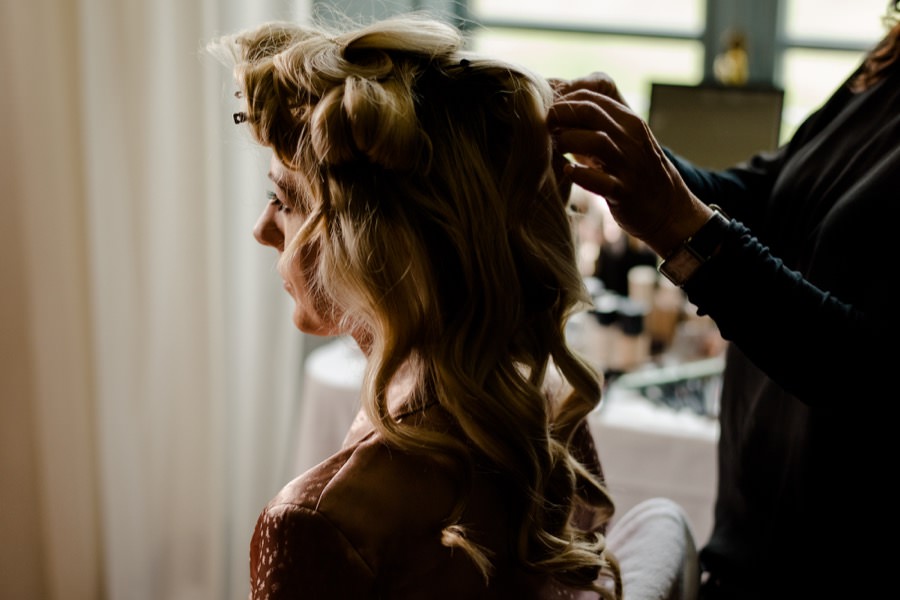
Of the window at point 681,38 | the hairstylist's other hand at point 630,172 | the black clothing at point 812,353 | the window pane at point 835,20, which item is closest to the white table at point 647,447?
the black clothing at point 812,353

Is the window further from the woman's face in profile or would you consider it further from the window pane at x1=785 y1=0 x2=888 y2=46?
the woman's face in profile

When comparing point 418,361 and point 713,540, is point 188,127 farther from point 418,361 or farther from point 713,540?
point 713,540

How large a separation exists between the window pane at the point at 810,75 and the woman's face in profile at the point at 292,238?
1928mm

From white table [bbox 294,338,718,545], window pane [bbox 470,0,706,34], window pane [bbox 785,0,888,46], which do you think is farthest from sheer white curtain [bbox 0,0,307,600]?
window pane [bbox 785,0,888,46]

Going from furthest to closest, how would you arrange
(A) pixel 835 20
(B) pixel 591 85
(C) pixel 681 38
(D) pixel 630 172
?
1. (C) pixel 681 38
2. (A) pixel 835 20
3. (B) pixel 591 85
4. (D) pixel 630 172

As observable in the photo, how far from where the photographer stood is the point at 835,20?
2459mm

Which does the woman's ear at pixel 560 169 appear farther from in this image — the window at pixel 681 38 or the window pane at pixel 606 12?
the window pane at pixel 606 12

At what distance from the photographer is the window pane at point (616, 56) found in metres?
2.64

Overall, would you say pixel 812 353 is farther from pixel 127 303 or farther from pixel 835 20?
pixel 835 20

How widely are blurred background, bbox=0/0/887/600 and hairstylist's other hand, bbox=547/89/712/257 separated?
607 mm

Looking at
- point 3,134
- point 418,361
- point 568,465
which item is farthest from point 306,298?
point 3,134

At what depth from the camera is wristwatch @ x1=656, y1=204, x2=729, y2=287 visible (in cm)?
76

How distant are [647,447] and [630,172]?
1063 mm

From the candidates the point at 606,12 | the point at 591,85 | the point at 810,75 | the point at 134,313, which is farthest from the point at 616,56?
the point at 591,85
